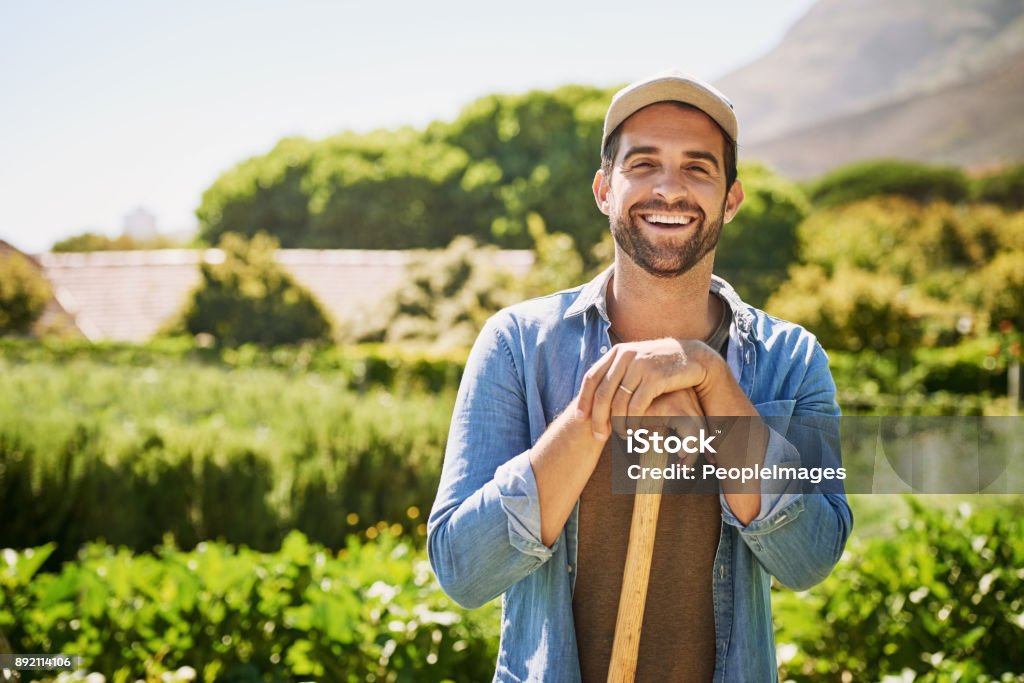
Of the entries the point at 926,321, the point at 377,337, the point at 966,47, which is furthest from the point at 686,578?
the point at 966,47

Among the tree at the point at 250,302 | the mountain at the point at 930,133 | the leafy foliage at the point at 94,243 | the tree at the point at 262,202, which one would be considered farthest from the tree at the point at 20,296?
the mountain at the point at 930,133

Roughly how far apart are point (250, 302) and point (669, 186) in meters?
16.2

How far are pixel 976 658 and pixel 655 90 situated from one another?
2.20 m

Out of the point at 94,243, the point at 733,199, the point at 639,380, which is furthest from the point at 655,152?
the point at 94,243

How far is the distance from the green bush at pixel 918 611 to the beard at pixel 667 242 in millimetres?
1694

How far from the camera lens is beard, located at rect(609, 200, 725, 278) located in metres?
1.42

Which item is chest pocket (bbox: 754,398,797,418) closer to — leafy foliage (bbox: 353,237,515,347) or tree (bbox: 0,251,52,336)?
leafy foliage (bbox: 353,237,515,347)

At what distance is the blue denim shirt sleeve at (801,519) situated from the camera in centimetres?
136

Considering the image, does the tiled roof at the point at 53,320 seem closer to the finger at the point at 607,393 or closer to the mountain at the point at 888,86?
the finger at the point at 607,393

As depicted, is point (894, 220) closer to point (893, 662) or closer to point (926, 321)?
point (926, 321)

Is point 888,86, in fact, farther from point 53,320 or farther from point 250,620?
point 250,620

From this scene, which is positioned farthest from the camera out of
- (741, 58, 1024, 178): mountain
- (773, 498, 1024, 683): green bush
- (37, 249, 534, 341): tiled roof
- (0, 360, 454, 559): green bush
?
(741, 58, 1024, 178): mountain

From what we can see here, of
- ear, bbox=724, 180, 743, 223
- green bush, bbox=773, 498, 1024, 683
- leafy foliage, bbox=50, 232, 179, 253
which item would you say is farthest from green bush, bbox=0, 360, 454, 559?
leafy foliage, bbox=50, 232, 179, 253

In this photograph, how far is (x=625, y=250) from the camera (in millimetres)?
1476
